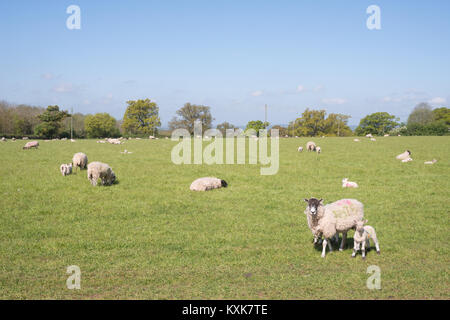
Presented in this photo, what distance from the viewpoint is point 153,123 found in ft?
367

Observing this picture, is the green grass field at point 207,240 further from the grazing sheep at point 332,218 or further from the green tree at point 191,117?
the green tree at point 191,117

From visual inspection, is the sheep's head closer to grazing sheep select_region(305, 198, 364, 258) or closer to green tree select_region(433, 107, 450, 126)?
grazing sheep select_region(305, 198, 364, 258)

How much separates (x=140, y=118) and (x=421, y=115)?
9965 centimetres

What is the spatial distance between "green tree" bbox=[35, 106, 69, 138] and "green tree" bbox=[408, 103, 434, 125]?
370ft

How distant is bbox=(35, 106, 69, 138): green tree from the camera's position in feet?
276

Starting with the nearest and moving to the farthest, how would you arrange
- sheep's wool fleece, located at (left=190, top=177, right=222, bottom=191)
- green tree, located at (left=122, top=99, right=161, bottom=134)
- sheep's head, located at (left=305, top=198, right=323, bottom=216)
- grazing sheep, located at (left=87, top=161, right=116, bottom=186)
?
1. sheep's head, located at (left=305, top=198, right=323, bottom=216)
2. sheep's wool fleece, located at (left=190, top=177, right=222, bottom=191)
3. grazing sheep, located at (left=87, top=161, right=116, bottom=186)
4. green tree, located at (left=122, top=99, right=161, bottom=134)

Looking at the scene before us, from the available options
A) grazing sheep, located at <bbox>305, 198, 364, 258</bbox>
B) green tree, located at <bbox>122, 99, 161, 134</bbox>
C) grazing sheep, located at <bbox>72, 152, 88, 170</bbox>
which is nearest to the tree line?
green tree, located at <bbox>122, 99, 161, 134</bbox>

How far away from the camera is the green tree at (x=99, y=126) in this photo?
336 ft

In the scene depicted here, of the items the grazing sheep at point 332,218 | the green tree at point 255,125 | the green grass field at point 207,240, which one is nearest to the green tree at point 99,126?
the green tree at point 255,125

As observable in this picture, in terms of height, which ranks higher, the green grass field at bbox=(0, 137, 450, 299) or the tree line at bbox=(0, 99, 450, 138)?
the tree line at bbox=(0, 99, 450, 138)

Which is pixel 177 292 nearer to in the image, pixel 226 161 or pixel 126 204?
pixel 126 204

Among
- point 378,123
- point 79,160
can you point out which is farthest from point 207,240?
point 378,123

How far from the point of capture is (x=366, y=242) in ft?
31.0
